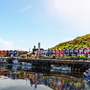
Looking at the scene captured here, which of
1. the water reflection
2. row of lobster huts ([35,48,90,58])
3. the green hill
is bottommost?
the water reflection

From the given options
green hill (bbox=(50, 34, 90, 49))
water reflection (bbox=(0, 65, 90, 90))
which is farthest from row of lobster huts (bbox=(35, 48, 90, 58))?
green hill (bbox=(50, 34, 90, 49))

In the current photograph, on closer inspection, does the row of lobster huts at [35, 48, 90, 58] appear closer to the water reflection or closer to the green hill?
the water reflection

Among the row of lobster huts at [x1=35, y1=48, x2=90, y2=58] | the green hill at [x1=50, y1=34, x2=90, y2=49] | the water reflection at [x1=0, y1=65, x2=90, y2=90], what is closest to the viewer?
the water reflection at [x1=0, y1=65, x2=90, y2=90]

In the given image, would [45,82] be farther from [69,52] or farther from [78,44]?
[78,44]

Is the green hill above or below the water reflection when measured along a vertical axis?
above

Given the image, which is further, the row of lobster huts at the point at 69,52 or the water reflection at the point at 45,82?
the row of lobster huts at the point at 69,52

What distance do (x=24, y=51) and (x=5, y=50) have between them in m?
21.5

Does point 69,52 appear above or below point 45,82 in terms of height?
above

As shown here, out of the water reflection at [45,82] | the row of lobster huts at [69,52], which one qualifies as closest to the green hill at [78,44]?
the row of lobster huts at [69,52]

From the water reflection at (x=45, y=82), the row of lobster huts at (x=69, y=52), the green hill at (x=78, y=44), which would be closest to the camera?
the water reflection at (x=45, y=82)

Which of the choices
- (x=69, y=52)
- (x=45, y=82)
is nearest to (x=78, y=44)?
(x=69, y=52)

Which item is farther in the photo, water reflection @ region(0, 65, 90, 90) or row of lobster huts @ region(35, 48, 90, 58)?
row of lobster huts @ region(35, 48, 90, 58)

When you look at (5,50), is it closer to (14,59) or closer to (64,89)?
(14,59)

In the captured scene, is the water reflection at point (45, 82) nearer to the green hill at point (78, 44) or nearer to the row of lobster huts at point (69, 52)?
the row of lobster huts at point (69, 52)
